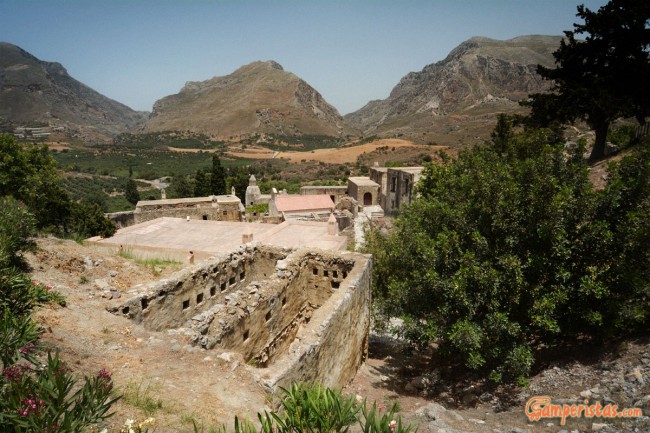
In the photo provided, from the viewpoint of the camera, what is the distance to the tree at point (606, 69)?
18750 millimetres

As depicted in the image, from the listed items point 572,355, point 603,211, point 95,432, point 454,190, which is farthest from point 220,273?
point 603,211

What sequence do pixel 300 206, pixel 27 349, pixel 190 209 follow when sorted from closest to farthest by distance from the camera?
pixel 27 349, pixel 190 209, pixel 300 206

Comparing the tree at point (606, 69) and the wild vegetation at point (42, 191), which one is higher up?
the tree at point (606, 69)

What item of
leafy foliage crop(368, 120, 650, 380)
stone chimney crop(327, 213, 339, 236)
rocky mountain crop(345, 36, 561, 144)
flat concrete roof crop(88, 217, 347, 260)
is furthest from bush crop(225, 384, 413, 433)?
rocky mountain crop(345, 36, 561, 144)

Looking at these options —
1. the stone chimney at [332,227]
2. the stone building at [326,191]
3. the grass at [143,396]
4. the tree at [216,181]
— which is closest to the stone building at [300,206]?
the stone building at [326,191]

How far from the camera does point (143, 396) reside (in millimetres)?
4773

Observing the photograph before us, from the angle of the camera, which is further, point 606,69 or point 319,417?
point 606,69

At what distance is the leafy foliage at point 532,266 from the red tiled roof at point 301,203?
24621 mm

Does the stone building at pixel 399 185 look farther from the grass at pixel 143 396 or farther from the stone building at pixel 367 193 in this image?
the grass at pixel 143 396

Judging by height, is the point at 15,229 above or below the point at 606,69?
below

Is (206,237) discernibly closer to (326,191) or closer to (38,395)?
(38,395)

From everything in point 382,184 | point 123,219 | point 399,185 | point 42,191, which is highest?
point 42,191

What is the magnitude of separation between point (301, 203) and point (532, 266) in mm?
27907

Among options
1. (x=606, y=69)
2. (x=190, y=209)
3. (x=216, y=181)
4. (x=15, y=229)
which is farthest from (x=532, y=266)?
(x=216, y=181)
